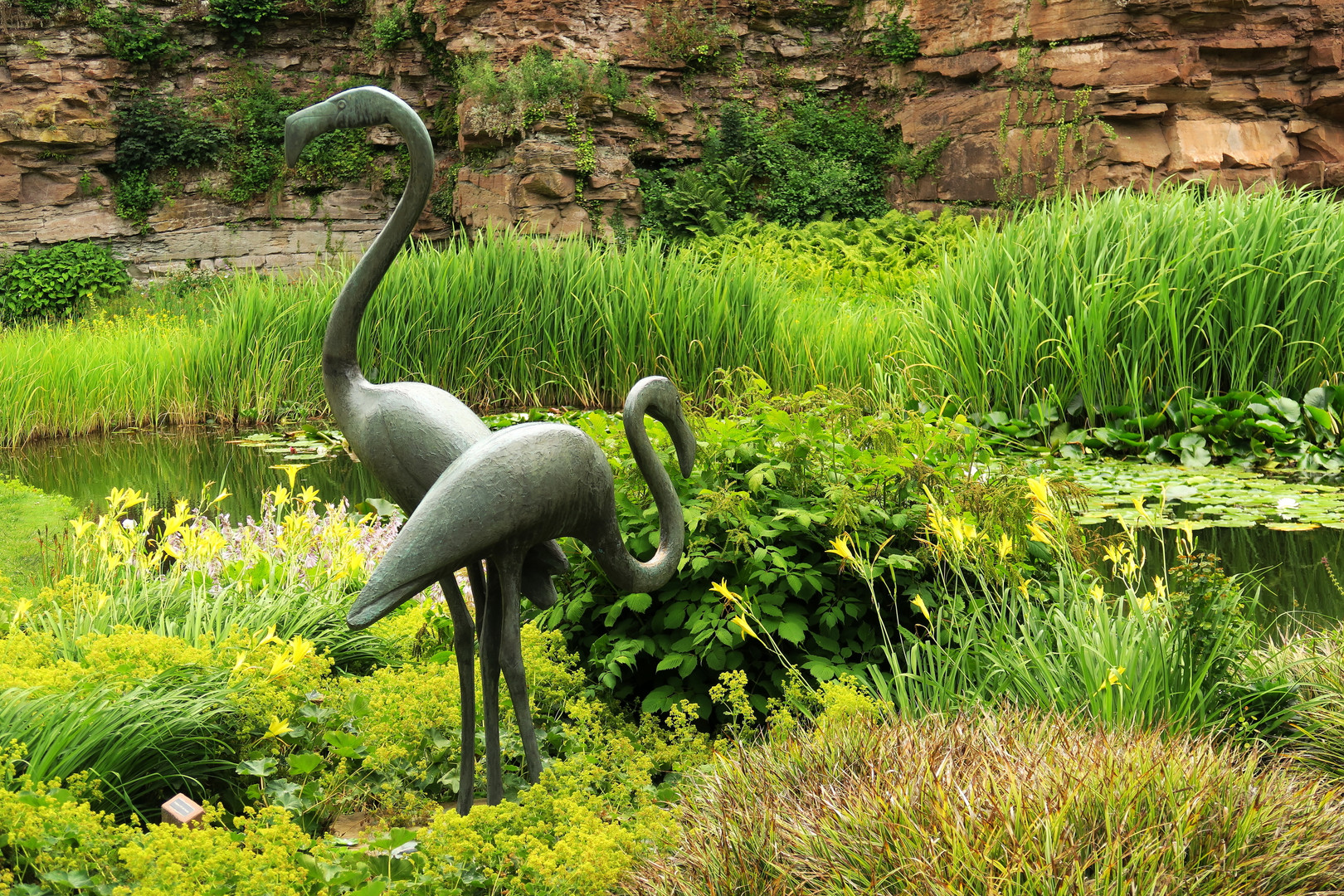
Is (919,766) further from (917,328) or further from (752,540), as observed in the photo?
(917,328)

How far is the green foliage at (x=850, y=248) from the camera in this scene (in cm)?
1110

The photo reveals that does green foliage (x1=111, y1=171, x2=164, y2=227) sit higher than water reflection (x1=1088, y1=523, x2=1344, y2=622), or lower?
higher

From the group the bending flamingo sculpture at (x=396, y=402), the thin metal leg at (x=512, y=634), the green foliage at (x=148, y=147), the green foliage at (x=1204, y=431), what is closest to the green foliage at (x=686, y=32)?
the green foliage at (x=148, y=147)

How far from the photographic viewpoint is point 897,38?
1470 cm

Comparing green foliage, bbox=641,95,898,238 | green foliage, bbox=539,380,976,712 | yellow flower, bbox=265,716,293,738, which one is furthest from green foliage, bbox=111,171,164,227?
yellow flower, bbox=265,716,293,738

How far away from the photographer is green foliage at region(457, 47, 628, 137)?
13.3 meters

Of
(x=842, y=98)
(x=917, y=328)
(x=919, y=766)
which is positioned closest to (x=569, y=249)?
(x=917, y=328)

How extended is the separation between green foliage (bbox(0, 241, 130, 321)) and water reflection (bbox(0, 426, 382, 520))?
22.9 ft

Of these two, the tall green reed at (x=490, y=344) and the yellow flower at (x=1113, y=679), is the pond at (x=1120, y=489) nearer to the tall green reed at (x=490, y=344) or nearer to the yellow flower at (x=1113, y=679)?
the tall green reed at (x=490, y=344)

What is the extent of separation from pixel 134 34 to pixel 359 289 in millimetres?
15935

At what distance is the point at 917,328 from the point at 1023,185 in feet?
23.9

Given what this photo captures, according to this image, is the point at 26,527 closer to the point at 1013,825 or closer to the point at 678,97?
the point at 1013,825

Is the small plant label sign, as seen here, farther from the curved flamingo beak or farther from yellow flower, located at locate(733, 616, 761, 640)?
the curved flamingo beak

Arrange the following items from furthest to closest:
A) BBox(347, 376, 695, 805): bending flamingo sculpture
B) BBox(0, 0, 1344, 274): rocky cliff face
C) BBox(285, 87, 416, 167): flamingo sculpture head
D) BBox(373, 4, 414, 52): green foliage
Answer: BBox(373, 4, 414, 52): green foliage, BBox(0, 0, 1344, 274): rocky cliff face, BBox(285, 87, 416, 167): flamingo sculpture head, BBox(347, 376, 695, 805): bending flamingo sculpture
